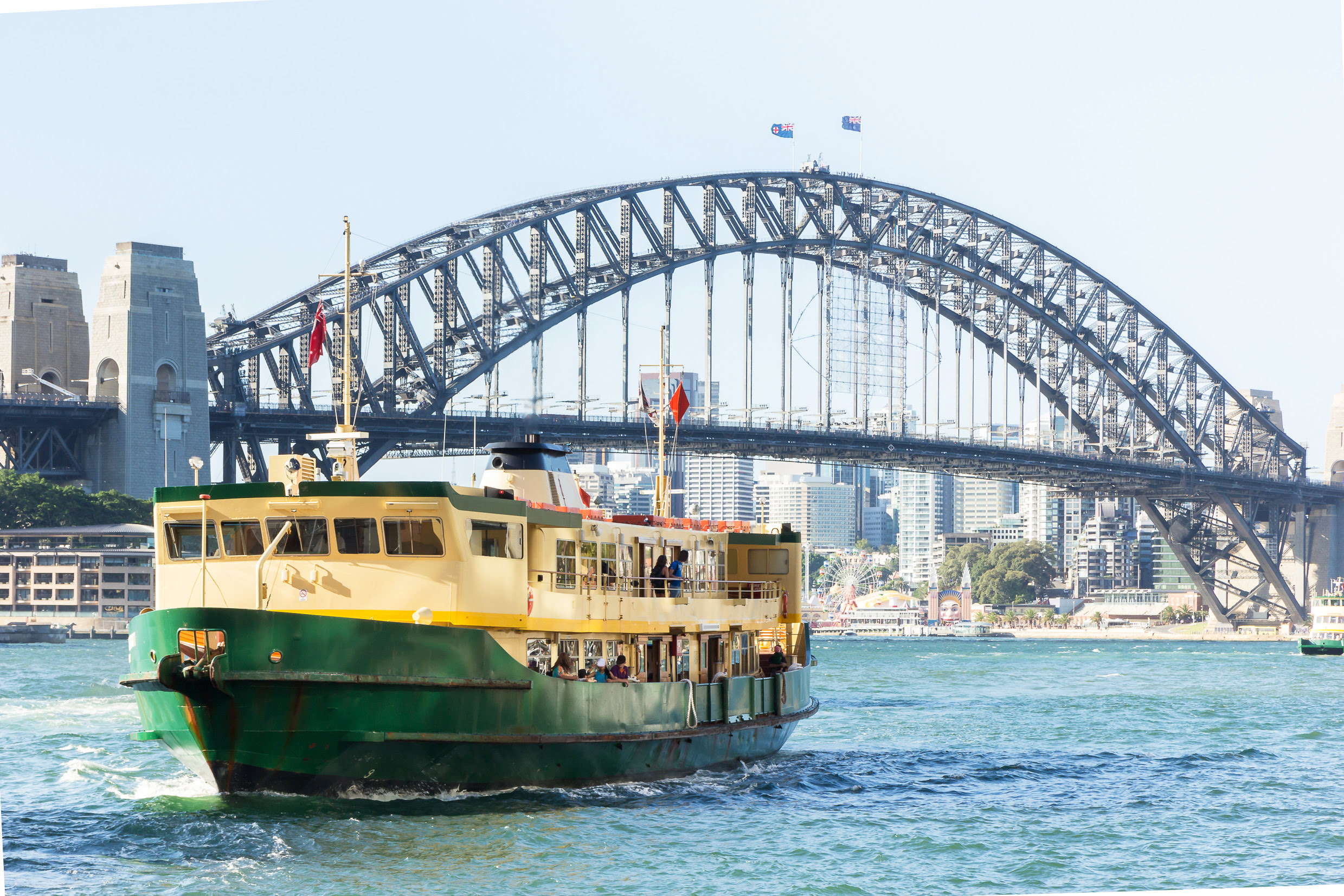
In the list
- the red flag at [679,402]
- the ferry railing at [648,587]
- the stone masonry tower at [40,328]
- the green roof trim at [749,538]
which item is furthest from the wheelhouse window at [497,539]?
the stone masonry tower at [40,328]

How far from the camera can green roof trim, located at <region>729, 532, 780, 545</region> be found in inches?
1161

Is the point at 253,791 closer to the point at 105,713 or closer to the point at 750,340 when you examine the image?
the point at 105,713

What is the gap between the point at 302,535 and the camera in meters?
21.3

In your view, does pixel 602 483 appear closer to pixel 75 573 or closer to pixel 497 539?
pixel 75 573

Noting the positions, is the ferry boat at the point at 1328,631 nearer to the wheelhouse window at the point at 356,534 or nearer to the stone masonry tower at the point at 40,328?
the stone masonry tower at the point at 40,328

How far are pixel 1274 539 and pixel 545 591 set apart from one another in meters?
99.0

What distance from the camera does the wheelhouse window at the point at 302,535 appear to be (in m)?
21.2

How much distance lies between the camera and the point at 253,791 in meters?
20.5

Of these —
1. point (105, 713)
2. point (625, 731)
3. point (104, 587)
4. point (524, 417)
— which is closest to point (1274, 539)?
point (524, 417)

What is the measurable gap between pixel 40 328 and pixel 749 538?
6007 centimetres

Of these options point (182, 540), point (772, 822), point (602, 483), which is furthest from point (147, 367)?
point (772, 822)

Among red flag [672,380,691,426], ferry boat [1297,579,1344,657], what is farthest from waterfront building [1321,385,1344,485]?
red flag [672,380,691,426]

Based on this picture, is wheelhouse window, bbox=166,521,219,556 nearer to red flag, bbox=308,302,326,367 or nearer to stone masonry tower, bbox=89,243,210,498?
red flag, bbox=308,302,326,367

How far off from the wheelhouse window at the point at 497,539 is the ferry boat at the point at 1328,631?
227ft
